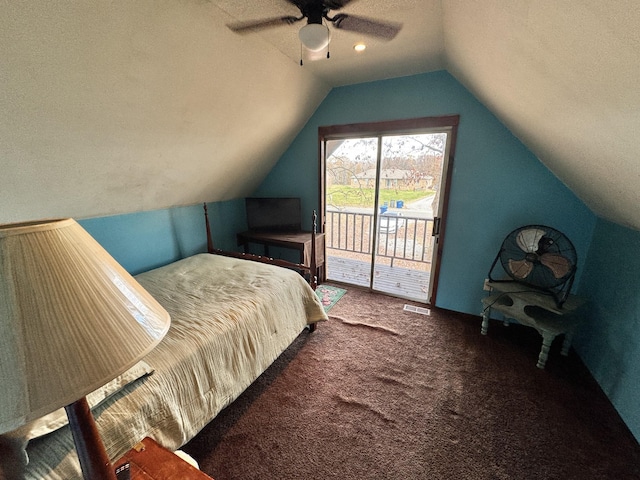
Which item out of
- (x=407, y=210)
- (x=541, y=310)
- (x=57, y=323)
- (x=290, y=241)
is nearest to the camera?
(x=57, y=323)

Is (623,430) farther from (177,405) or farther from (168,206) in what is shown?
(168,206)

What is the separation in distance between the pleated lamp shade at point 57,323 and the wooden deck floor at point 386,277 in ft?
10.00

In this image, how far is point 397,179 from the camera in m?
3.32

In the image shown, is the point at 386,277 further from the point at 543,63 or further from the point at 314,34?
the point at 314,34

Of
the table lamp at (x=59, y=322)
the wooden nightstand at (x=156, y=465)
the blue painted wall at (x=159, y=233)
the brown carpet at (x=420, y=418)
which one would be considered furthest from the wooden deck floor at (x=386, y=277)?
the table lamp at (x=59, y=322)

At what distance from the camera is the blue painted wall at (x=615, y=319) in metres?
1.56

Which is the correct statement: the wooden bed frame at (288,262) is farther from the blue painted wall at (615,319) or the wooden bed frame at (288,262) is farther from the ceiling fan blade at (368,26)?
the blue painted wall at (615,319)

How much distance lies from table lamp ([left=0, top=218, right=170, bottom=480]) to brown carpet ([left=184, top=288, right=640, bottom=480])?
1379mm

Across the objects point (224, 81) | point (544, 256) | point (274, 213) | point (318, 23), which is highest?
point (318, 23)

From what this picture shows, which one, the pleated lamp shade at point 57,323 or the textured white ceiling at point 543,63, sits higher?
the textured white ceiling at point 543,63

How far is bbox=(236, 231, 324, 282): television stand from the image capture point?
2952 mm

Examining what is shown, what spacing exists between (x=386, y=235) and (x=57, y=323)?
162 inches

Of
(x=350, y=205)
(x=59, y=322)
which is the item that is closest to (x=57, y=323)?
(x=59, y=322)

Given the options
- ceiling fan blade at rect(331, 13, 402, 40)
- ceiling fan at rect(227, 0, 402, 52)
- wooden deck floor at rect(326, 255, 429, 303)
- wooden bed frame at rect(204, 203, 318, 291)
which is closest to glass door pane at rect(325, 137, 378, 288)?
wooden deck floor at rect(326, 255, 429, 303)
